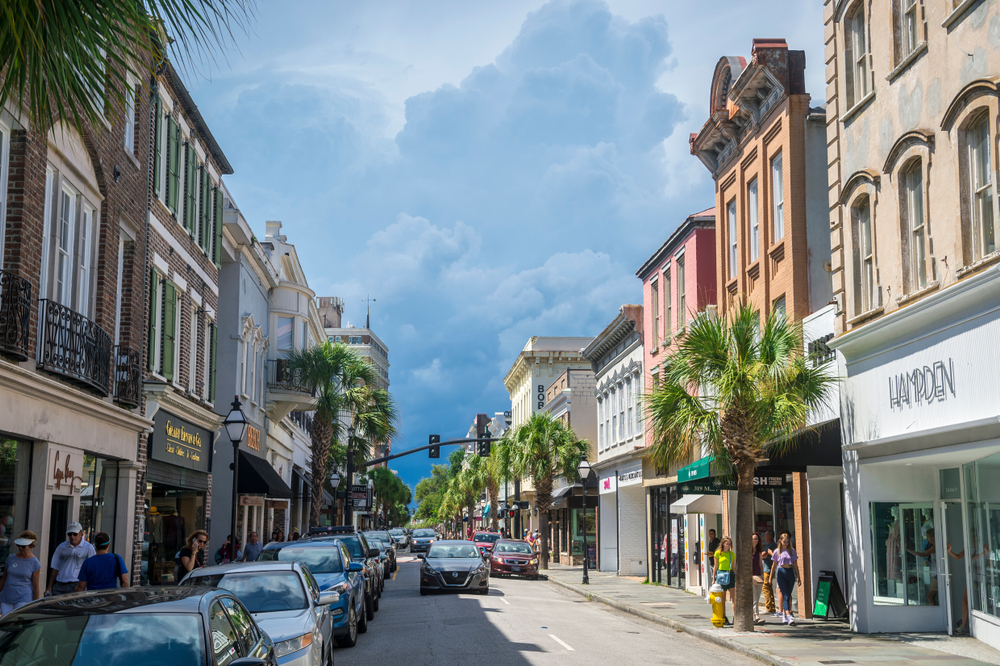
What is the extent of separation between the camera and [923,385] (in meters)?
15.5

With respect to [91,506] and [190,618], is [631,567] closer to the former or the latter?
[91,506]

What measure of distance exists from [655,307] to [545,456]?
13.6 meters

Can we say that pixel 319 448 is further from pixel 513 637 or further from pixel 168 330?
pixel 513 637

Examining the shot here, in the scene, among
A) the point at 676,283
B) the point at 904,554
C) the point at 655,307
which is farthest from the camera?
the point at 655,307

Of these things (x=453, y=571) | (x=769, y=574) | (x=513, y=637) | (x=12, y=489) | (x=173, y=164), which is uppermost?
(x=173, y=164)

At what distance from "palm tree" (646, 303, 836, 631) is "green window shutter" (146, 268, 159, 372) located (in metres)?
10.3

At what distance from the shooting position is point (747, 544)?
17703 mm

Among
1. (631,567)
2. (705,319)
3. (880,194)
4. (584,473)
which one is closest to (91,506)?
(705,319)

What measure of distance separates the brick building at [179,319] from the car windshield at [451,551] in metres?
6.29

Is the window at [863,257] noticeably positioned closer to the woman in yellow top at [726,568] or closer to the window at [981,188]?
the window at [981,188]

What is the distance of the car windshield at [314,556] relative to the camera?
53.0ft

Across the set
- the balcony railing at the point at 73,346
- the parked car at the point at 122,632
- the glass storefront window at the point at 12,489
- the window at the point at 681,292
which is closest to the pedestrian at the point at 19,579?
the glass storefront window at the point at 12,489

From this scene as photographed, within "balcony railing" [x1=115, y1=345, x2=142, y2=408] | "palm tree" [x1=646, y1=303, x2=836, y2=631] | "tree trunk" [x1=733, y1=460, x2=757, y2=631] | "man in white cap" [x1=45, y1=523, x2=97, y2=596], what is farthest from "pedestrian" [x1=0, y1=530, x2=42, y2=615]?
"tree trunk" [x1=733, y1=460, x2=757, y2=631]

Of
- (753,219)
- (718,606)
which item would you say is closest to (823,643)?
(718,606)
